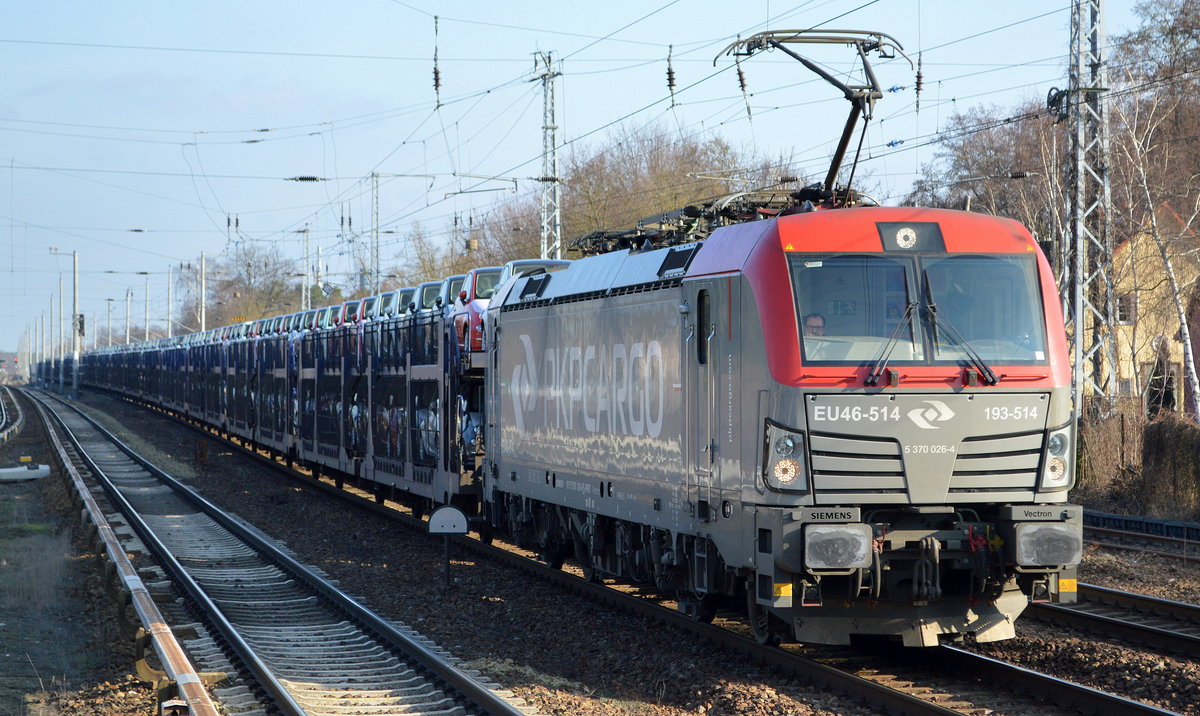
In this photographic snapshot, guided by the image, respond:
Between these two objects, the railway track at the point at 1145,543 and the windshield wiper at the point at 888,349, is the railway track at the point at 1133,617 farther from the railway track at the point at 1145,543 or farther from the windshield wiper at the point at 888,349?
the windshield wiper at the point at 888,349

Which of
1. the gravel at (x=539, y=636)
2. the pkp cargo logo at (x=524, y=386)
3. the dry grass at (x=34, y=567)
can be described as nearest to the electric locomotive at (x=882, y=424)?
the gravel at (x=539, y=636)

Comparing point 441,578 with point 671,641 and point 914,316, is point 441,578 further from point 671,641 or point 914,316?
point 914,316

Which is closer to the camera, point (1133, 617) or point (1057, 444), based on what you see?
point (1057, 444)

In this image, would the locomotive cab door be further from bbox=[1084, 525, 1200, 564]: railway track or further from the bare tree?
the bare tree

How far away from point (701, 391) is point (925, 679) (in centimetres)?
271

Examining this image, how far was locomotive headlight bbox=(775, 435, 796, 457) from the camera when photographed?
891 centimetres

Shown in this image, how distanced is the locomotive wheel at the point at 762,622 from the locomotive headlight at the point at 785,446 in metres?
1.36

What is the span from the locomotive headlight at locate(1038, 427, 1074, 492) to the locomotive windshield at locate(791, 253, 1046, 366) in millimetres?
594

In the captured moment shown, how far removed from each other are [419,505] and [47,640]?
32.8ft

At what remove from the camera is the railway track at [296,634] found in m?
9.48

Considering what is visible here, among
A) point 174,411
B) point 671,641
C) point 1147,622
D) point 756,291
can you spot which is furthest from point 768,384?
point 174,411

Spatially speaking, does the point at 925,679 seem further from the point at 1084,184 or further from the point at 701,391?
the point at 1084,184

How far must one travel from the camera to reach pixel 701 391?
1017 centimetres

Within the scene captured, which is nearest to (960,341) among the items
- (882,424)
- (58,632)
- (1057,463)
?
(882,424)
